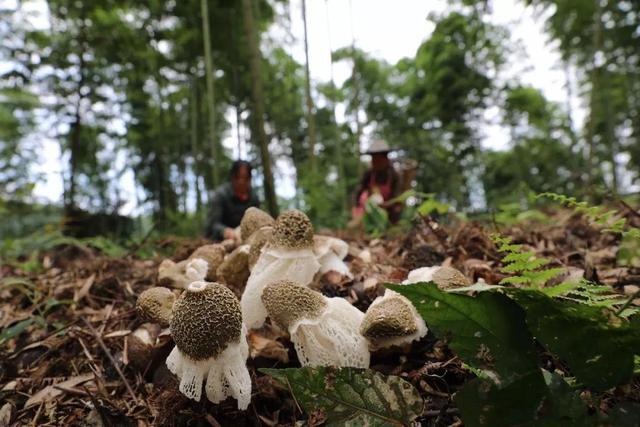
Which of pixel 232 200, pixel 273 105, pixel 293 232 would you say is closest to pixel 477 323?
pixel 293 232

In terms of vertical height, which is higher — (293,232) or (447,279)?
(293,232)

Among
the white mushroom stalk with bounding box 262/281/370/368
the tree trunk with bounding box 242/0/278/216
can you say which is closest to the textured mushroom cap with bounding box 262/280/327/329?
the white mushroom stalk with bounding box 262/281/370/368

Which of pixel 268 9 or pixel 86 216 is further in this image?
pixel 268 9

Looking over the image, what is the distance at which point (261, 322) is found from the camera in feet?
5.64

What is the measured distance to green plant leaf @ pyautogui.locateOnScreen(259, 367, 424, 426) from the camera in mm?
1084

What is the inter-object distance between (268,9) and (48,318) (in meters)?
12.5

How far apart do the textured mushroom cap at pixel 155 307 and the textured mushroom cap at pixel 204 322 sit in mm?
337

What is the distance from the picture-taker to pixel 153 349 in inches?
64.7

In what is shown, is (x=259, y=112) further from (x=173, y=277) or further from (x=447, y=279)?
(x=447, y=279)

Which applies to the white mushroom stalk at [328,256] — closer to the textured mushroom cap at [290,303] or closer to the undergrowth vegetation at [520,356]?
the textured mushroom cap at [290,303]

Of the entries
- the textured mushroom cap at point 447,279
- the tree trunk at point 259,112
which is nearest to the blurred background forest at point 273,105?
the tree trunk at point 259,112

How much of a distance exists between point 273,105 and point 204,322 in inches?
729

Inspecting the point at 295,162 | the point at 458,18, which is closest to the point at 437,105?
the point at 458,18

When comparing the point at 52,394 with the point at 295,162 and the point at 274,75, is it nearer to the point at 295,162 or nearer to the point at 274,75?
the point at 274,75
